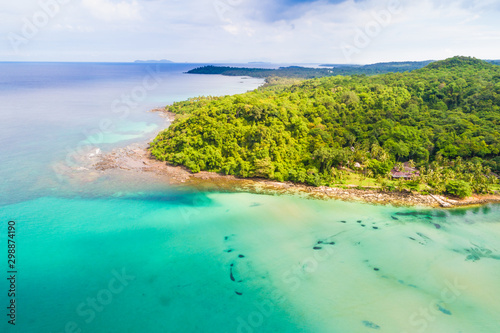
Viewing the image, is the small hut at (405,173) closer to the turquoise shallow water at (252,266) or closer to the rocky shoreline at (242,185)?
the rocky shoreline at (242,185)

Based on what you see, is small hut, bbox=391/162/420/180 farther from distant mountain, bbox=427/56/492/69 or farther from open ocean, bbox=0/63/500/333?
distant mountain, bbox=427/56/492/69

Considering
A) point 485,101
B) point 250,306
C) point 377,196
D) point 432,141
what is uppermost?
point 485,101

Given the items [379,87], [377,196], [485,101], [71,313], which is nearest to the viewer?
[71,313]

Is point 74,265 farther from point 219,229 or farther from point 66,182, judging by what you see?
point 66,182

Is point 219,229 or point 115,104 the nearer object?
point 219,229

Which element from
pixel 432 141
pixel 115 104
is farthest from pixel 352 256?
pixel 115 104

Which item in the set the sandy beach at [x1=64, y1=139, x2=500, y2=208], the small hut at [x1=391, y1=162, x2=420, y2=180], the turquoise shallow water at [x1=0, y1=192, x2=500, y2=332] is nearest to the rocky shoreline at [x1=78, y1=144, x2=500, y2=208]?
the sandy beach at [x1=64, y1=139, x2=500, y2=208]
